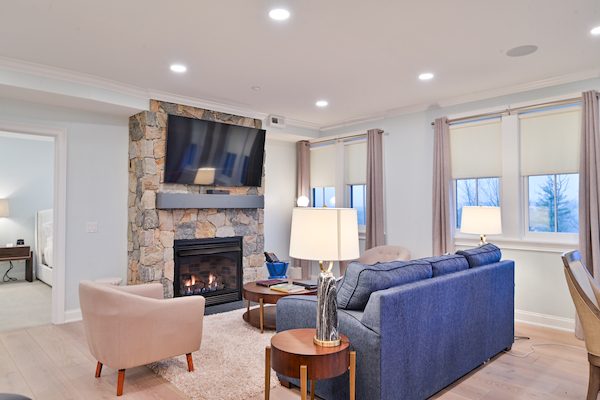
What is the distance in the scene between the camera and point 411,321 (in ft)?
7.50

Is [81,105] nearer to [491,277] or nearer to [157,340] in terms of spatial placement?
Result: [157,340]

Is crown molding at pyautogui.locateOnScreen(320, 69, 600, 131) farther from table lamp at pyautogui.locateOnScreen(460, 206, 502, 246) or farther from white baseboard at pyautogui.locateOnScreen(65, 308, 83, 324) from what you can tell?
white baseboard at pyautogui.locateOnScreen(65, 308, 83, 324)

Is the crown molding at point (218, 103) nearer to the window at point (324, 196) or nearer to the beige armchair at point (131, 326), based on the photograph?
the window at point (324, 196)

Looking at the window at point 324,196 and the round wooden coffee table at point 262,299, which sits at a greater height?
the window at point 324,196

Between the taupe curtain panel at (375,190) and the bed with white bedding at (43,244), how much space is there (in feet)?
16.6

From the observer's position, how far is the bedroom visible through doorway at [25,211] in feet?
20.8

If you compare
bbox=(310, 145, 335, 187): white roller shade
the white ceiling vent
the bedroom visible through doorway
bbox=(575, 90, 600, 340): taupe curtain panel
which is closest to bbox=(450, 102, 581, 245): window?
bbox=(575, 90, 600, 340): taupe curtain panel

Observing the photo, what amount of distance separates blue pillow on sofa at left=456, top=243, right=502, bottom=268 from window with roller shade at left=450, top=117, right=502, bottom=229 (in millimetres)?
1423

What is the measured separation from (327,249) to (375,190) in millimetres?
3581

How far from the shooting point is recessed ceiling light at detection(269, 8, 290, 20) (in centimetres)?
268

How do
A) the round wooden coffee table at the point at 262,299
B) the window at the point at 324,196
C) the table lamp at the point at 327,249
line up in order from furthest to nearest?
1. the window at the point at 324,196
2. the round wooden coffee table at the point at 262,299
3. the table lamp at the point at 327,249

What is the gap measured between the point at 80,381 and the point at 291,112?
4.10 meters

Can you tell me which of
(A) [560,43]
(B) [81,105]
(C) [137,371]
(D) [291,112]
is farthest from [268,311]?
(A) [560,43]

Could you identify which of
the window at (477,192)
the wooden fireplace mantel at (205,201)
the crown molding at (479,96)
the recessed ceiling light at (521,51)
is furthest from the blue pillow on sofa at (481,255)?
the wooden fireplace mantel at (205,201)
